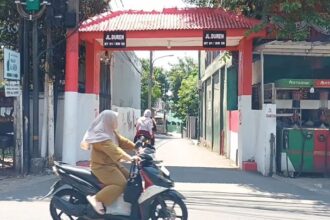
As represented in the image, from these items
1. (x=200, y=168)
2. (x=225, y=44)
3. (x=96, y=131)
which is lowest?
(x=200, y=168)

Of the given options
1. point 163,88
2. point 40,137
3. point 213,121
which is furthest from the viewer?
point 163,88

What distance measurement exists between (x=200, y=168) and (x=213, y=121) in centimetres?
1167

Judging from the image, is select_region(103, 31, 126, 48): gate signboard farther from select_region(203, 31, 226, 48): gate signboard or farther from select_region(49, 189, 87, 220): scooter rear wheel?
select_region(49, 189, 87, 220): scooter rear wheel

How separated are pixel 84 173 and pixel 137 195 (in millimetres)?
803

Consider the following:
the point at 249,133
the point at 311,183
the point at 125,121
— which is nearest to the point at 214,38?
the point at 249,133

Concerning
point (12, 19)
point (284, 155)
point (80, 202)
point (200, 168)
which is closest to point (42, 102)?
point (12, 19)

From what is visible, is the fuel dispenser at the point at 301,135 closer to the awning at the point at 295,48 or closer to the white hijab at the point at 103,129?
the awning at the point at 295,48

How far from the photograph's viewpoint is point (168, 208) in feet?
23.8

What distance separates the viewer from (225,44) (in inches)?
630

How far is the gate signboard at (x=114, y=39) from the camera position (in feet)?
51.9

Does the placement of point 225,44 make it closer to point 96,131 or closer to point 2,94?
point 2,94

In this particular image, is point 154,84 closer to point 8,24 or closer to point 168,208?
point 8,24

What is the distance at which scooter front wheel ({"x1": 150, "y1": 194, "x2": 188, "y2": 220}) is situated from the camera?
7191 millimetres

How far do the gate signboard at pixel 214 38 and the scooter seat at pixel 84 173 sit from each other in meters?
8.88
